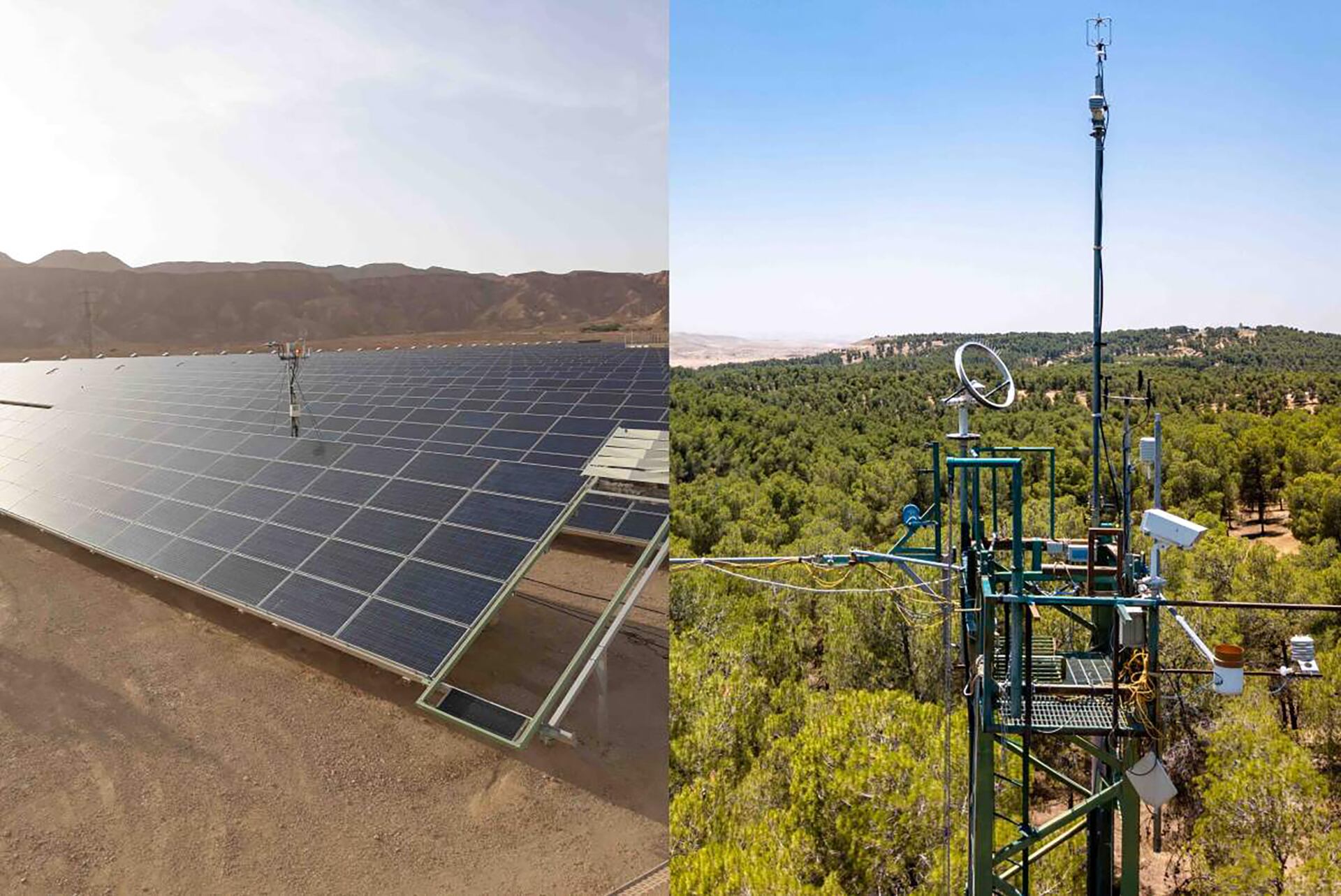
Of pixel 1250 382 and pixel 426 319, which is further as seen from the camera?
pixel 426 319

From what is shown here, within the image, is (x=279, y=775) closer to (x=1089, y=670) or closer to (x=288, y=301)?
(x=1089, y=670)

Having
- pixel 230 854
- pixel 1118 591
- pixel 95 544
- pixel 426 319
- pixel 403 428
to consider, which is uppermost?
pixel 426 319

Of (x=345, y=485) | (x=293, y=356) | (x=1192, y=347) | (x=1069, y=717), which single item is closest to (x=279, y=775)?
(x=345, y=485)

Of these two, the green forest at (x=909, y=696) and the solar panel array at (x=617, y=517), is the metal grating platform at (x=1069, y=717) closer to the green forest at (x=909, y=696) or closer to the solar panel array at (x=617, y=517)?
the green forest at (x=909, y=696)

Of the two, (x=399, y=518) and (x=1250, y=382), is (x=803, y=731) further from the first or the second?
(x=1250, y=382)

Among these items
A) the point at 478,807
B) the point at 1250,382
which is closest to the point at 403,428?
the point at 478,807

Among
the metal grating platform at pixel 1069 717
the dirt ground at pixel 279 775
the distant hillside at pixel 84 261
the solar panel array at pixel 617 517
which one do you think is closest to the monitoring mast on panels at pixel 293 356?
the dirt ground at pixel 279 775

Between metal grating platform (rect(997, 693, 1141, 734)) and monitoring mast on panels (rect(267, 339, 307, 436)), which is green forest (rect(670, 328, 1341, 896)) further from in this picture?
monitoring mast on panels (rect(267, 339, 307, 436))
